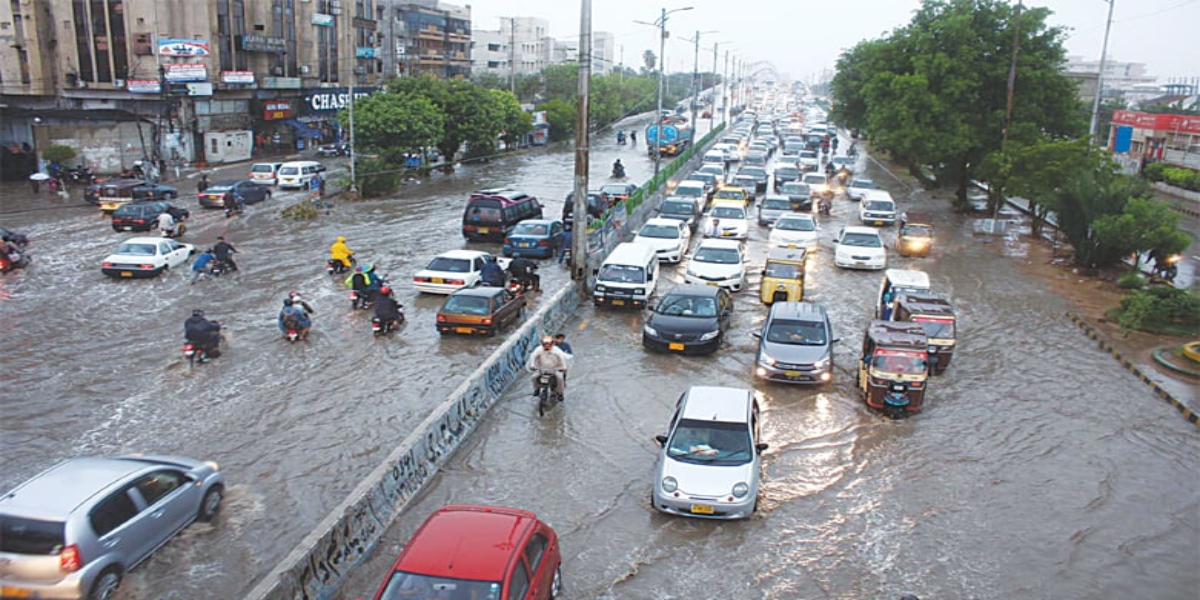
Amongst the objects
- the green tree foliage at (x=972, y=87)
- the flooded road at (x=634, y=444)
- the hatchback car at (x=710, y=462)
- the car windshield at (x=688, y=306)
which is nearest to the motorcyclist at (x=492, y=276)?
the flooded road at (x=634, y=444)

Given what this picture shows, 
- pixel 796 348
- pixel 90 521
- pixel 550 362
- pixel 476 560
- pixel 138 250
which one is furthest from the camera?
pixel 138 250

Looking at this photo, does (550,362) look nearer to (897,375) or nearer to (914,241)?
(897,375)

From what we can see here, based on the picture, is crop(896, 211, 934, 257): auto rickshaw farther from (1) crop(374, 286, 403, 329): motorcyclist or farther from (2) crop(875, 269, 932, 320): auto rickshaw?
(1) crop(374, 286, 403, 329): motorcyclist

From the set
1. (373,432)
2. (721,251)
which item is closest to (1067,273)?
(721,251)

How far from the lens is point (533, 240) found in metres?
29.6

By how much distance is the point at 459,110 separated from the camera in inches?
2156

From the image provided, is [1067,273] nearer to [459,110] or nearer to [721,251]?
[721,251]

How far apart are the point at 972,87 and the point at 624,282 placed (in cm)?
2727

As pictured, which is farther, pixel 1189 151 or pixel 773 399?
pixel 1189 151

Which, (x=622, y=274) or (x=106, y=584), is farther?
(x=622, y=274)

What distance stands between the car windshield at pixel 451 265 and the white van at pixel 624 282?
11.9 ft

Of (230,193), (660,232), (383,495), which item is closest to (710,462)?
(383,495)

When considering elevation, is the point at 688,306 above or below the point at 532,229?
below

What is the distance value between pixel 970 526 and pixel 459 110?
46.9 meters
